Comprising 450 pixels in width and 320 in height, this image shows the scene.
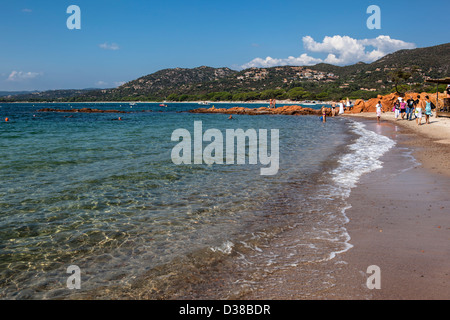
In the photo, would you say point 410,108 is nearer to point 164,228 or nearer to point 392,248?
point 392,248

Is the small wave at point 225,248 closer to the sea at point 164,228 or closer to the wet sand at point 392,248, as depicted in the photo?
the sea at point 164,228

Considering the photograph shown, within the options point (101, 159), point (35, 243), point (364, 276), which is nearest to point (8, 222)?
point (35, 243)

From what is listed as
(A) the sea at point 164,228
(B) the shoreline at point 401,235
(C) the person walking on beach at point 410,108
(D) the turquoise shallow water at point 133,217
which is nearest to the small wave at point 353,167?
(A) the sea at point 164,228

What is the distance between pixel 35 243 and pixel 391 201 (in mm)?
7672

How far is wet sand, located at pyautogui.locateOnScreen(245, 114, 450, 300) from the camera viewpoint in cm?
384

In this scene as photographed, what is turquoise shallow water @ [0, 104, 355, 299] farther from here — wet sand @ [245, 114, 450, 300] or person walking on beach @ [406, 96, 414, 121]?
person walking on beach @ [406, 96, 414, 121]

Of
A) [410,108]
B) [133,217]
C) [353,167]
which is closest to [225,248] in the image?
[133,217]

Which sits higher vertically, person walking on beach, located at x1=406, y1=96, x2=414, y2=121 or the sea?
person walking on beach, located at x1=406, y1=96, x2=414, y2=121

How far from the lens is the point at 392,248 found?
506 centimetres

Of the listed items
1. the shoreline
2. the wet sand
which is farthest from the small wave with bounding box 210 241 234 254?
the shoreline

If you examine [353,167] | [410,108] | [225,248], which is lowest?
[225,248]

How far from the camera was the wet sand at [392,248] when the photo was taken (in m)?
3.84

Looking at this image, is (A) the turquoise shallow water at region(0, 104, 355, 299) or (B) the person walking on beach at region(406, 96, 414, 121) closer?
(A) the turquoise shallow water at region(0, 104, 355, 299)

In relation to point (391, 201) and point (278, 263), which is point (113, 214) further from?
point (391, 201)
